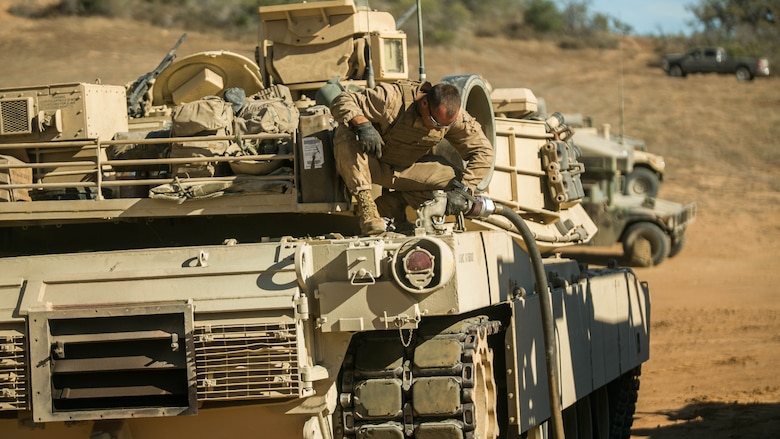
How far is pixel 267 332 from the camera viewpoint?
7.55m

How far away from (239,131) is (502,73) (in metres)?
31.6

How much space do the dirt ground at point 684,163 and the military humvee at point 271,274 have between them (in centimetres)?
385

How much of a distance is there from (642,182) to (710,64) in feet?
54.0

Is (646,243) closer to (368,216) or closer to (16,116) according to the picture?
(16,116)

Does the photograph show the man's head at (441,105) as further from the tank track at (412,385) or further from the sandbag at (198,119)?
the sandbag at (198,119)

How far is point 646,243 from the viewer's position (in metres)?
25.5

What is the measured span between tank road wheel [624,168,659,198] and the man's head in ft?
62.5

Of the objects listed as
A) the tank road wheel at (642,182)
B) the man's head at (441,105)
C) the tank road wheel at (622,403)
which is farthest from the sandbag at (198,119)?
the tank road wheel at (642,182)

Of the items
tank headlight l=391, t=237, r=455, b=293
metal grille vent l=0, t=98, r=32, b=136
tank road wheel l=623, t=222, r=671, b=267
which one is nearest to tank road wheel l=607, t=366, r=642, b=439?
tank headlight l=391, t=237, r=455, b=293

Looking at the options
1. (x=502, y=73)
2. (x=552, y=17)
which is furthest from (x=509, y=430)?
(x=552, y=17)

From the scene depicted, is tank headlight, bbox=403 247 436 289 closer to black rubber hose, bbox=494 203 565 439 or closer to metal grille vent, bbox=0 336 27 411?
black rubber hose, bbox=494 203 565 439

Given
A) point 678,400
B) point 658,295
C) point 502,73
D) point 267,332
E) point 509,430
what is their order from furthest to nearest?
point 502,73, point 658,295, point 678,400, point 509,430, point 267,332

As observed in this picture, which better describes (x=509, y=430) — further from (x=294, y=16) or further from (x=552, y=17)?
(x=552, y=17)

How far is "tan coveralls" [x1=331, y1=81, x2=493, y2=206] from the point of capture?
28.4 ft
